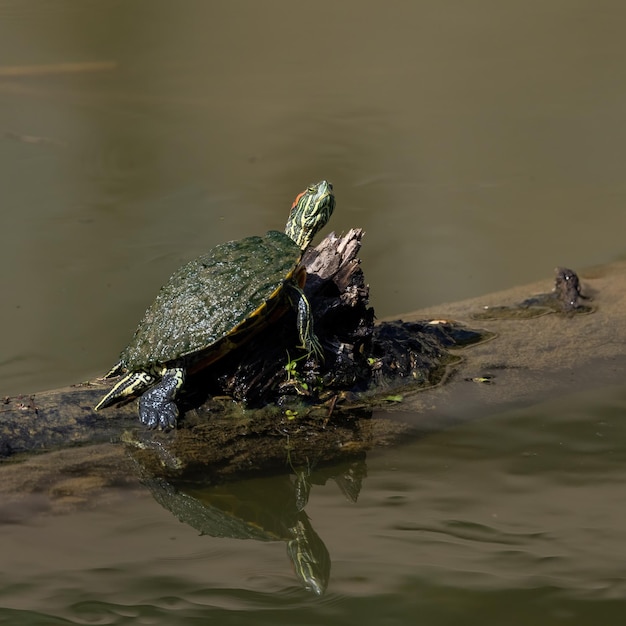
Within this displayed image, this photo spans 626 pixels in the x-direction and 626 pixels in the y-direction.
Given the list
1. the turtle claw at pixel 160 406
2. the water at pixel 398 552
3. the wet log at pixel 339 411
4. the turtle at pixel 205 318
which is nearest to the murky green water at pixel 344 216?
the water at pixel 398 552

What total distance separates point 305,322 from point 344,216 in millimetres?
3323

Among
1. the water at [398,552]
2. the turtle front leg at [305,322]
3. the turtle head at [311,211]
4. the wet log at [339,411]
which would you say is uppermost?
the turtle head at [311,211]

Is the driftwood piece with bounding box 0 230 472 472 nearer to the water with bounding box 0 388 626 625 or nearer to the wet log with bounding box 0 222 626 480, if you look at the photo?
the wet log with bounding box 0 222 626 480

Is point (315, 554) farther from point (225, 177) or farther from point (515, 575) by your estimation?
point (225, 177)

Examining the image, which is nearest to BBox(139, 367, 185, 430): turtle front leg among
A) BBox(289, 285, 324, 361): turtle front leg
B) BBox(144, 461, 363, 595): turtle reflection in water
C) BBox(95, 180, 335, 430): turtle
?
BBox(95, 180, 335, 430): turtle

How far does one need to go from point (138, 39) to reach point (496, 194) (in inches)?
222

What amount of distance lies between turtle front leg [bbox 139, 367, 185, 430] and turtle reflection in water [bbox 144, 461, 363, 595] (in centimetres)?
22

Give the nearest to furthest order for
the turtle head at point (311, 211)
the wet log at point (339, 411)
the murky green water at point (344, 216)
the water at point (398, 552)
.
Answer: the water at point (398, 552), the murky green water at point (344, 216), the wet log at point (339, 411), the turtle head at point (311, 211)

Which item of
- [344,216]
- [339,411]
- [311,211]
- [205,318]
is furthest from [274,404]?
[344,216]

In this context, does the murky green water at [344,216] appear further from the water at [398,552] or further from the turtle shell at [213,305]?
the turtle shell at [213,305]

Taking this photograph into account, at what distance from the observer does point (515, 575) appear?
8.93 feet

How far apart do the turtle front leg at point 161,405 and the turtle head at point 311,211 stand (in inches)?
44.6

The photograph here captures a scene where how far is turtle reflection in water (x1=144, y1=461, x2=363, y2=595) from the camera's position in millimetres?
3115

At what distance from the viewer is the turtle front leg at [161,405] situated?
340 cm
